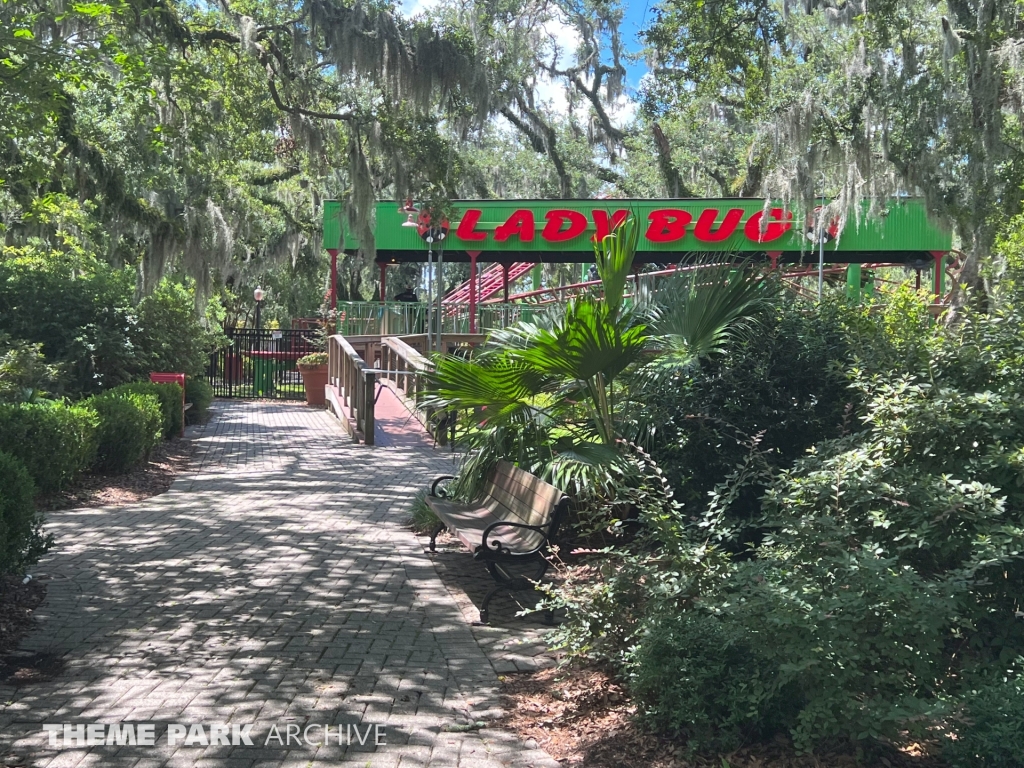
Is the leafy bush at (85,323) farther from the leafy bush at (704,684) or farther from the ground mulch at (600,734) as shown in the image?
the leafy bush at (704,684)

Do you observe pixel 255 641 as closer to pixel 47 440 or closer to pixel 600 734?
pixel 600 734

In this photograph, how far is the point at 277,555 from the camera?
23.6 feet

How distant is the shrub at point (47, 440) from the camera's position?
8.40m

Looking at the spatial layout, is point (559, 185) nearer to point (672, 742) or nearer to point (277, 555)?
point (277, 555)

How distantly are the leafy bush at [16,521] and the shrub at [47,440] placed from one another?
281 cm

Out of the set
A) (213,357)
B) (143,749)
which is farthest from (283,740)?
(213,357)

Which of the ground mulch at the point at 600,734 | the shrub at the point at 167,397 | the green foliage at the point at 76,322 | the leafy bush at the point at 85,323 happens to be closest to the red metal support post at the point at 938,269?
the leafy bush at the point at 85,323

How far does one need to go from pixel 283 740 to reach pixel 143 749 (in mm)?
529

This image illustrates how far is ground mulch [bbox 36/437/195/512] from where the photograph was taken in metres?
9.22

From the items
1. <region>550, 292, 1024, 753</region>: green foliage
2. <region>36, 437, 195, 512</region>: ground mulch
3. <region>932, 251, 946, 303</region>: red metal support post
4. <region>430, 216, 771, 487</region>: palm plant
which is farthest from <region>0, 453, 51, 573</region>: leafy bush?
<region>932, 251, 946, 303</region>: red metal support post

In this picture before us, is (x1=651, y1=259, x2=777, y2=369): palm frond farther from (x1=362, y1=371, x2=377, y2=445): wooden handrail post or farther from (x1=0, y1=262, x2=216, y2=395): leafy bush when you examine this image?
(x1=0, y1=262, x2=216, y2=395): leafy bush

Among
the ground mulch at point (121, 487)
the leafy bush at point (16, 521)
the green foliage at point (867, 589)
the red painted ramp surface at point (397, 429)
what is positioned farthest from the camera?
the red painted ramp surface at point (397, 429)

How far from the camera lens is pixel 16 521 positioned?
532 cm

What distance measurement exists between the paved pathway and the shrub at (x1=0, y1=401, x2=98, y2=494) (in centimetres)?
59
